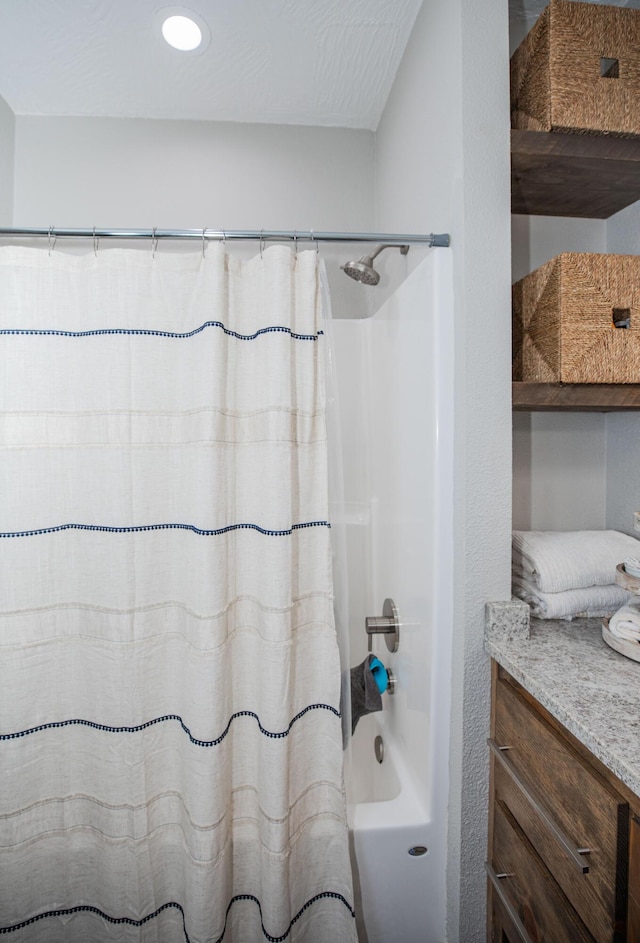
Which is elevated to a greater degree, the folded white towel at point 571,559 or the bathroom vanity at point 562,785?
the folded white towel at point 571,559

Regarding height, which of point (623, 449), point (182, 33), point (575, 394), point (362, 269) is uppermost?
point (182, 33)

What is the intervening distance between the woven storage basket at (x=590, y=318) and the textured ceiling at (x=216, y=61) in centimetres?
91

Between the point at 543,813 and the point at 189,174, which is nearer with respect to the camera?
the point at 543,813

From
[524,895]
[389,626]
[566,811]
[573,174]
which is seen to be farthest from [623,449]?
[524,895]

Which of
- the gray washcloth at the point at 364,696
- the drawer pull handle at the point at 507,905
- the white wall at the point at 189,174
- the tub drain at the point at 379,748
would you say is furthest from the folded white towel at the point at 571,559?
the white wall at the point at 189,174

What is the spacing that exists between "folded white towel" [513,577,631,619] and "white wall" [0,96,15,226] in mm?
2056

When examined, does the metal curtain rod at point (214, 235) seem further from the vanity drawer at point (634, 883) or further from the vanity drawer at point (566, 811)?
the vanity drawer at point (634, 883)

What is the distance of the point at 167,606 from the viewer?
120cm

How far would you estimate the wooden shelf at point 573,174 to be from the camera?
42.8 inches

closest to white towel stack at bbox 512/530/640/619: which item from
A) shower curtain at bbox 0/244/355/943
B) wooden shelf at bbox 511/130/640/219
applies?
shower curtain at bbox 0/244/355/943

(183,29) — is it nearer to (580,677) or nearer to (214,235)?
(214,235)

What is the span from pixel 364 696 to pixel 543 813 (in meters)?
0.51

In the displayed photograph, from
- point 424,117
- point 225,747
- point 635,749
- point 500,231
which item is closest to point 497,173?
point 500,231

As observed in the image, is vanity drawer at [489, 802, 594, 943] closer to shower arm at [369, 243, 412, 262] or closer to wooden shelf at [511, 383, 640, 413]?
wooden shelf at [511, 383, 640, 413]
